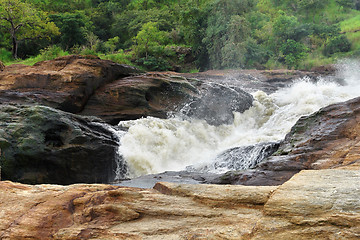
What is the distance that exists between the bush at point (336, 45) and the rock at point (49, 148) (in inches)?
1123

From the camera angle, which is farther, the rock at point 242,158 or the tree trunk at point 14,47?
the tree trunk at point 14,47

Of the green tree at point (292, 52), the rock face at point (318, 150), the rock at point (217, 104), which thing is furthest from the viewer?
the green tree at point (292, 52)

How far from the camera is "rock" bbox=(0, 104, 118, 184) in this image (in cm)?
735

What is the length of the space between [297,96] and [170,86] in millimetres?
6760

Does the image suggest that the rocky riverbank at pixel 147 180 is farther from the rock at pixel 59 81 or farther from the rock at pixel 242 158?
the rock at pixel 242 158

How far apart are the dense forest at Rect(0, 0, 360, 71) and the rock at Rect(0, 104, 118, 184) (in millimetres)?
13789

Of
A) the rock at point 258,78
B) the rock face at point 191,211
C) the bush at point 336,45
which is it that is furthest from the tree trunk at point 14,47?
the bush at point 336,45

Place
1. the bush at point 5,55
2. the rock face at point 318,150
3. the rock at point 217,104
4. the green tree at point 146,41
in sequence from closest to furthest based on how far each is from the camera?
1. the rock face at point 318,150
2. the rock at point 217,104
3. the bush at point 5,55
4. the green tree at point 146,41

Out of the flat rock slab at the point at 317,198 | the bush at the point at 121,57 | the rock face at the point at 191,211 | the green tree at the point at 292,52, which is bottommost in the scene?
the rock face at the point at 191,211

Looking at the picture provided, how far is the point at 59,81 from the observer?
41.0 ft

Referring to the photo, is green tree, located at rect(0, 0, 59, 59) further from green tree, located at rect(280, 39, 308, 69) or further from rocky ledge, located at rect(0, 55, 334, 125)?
green tree, located at rect(280, 39, 308, 69)

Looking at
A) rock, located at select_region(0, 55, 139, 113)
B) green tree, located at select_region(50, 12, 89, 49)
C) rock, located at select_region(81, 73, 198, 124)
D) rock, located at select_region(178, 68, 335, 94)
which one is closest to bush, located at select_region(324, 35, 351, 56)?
rock, located at select_region(178, 68, 335, 94)

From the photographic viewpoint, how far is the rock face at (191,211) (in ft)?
7.88

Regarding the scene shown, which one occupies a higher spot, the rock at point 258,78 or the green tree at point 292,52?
the green tree at point 292,52
